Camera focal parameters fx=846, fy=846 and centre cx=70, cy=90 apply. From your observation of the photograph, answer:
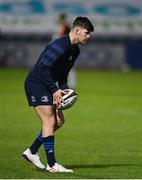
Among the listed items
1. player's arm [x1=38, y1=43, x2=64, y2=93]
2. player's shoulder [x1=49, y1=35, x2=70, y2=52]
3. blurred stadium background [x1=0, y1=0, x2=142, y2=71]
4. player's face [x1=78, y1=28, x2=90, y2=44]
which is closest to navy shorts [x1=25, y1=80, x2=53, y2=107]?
player's arm [x1=38, y1=43, x2=64, y2=93]

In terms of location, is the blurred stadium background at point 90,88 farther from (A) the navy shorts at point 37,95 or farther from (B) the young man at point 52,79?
(A) the navy shorts at point 37,95

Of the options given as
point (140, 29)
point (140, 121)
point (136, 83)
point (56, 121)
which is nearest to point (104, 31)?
point (140, 29)

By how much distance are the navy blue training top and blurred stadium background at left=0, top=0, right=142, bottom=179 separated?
1176 mm

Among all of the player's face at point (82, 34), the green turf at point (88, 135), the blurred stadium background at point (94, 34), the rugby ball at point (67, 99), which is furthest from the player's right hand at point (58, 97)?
the blurred stadium background at point (94, 34)

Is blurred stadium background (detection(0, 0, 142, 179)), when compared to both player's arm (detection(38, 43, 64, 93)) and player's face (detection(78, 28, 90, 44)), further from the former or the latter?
player's face (detection(78, 28, 90, 44))

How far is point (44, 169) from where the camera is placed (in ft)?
36.2

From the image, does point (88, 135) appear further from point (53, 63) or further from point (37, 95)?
point (53, 63)

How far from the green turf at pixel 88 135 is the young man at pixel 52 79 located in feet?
1.34

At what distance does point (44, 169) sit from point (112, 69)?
32052 millimetres

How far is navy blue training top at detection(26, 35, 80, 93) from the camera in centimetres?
1073

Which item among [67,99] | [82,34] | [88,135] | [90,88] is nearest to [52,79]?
[67,99]

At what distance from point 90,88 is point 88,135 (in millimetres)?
13378

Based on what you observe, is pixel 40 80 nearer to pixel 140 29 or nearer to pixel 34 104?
pixel 34 104

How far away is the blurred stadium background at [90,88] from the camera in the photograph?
1212 cm
